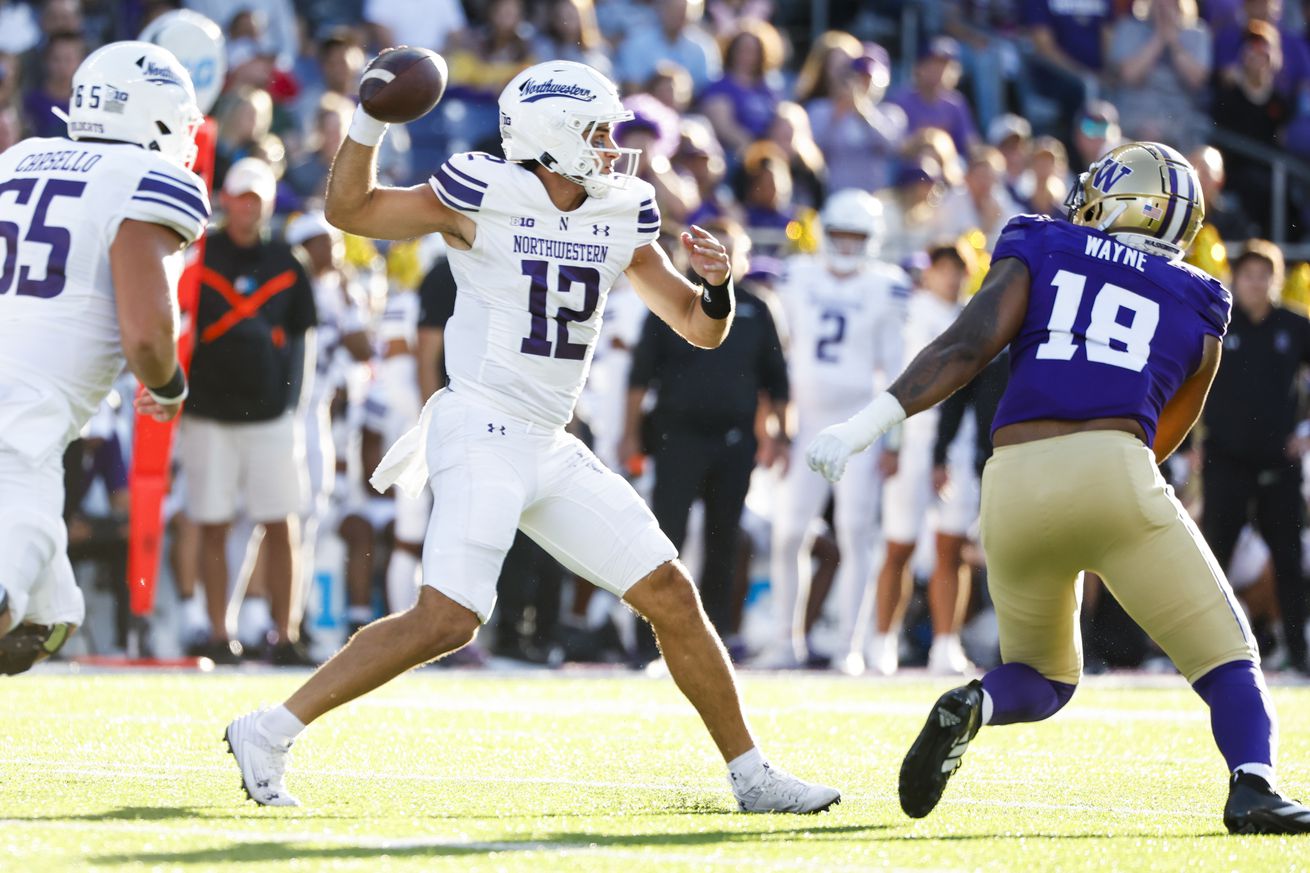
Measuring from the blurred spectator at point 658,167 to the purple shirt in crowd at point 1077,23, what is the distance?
176 inches

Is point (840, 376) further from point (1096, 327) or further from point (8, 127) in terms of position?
point (1096, 327)

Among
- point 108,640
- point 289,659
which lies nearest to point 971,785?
point 289,659

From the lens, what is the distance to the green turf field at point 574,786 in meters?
4.54

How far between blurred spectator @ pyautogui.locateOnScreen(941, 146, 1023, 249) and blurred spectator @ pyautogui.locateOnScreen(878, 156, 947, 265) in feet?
0.23

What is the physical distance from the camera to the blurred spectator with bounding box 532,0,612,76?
45.3ft

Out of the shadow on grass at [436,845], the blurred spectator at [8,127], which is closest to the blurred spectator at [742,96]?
the blurred spectator at [8,127]

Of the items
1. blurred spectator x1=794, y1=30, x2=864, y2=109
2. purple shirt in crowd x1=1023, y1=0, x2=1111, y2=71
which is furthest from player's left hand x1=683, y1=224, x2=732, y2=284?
purple shirt in crowd x1=1023, y1=0, x2=1111, y2=71

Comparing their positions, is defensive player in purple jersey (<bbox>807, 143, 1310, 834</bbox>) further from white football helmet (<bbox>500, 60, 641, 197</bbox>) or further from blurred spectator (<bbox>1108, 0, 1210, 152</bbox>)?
blurred spectator (<bbox>1108, 0, 1210, 152</bbox>)

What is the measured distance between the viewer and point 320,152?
40.6 ft

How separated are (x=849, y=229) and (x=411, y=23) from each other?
424 cm

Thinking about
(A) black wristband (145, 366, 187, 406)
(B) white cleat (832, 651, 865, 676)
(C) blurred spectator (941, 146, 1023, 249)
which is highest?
(C) blurred spectator (941, 146, 1023, 249)

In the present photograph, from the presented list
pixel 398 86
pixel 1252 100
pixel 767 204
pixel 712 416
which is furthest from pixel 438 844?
pixel 1252 100

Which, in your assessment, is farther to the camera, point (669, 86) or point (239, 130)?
point (669, 86)

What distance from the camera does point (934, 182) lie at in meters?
12.8
